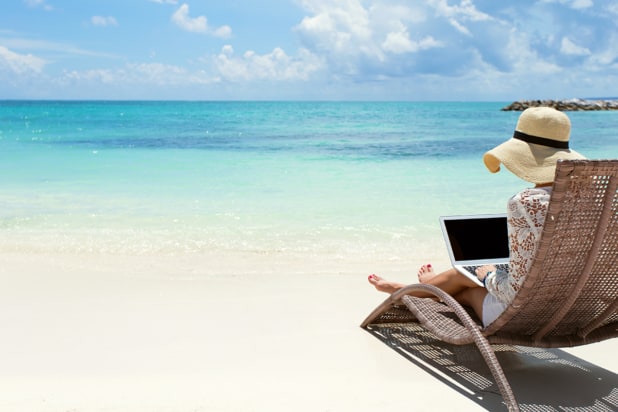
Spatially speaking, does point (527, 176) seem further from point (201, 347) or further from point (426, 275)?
point (201, 347)

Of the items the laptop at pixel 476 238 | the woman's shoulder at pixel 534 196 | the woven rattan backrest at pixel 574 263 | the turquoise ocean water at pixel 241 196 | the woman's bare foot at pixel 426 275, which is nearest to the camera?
the woven rattan backrest at pixel 574 263

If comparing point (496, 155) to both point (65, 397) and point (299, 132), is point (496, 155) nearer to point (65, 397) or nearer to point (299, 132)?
point (65, 397)

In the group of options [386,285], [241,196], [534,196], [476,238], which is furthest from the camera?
[241,196]

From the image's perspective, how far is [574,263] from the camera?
8.58 ft

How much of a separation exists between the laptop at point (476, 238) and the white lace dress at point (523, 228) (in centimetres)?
56

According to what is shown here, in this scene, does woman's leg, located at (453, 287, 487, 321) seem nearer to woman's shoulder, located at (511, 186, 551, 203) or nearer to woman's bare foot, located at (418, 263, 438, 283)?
woman's bare foot, located at (418, 263, 438, 283)

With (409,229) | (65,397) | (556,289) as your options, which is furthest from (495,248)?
(409,229)

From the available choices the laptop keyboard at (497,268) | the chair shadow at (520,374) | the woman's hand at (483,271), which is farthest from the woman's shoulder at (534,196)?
the chair shadow at (520,374)

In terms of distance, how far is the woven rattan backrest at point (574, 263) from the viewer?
2.41 meters

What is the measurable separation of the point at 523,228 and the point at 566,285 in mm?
302

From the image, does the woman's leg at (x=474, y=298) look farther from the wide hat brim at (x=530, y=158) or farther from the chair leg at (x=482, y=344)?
the wide hat brim at (x=530, y=158)

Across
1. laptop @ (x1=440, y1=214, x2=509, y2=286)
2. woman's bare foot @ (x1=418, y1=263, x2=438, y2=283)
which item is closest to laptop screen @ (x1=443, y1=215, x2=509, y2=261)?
laptop @ (x1=440, y1=214, x2=509, y2=286)

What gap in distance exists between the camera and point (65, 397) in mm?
2857

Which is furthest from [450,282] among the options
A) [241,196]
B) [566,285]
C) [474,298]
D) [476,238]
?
[241,196]
